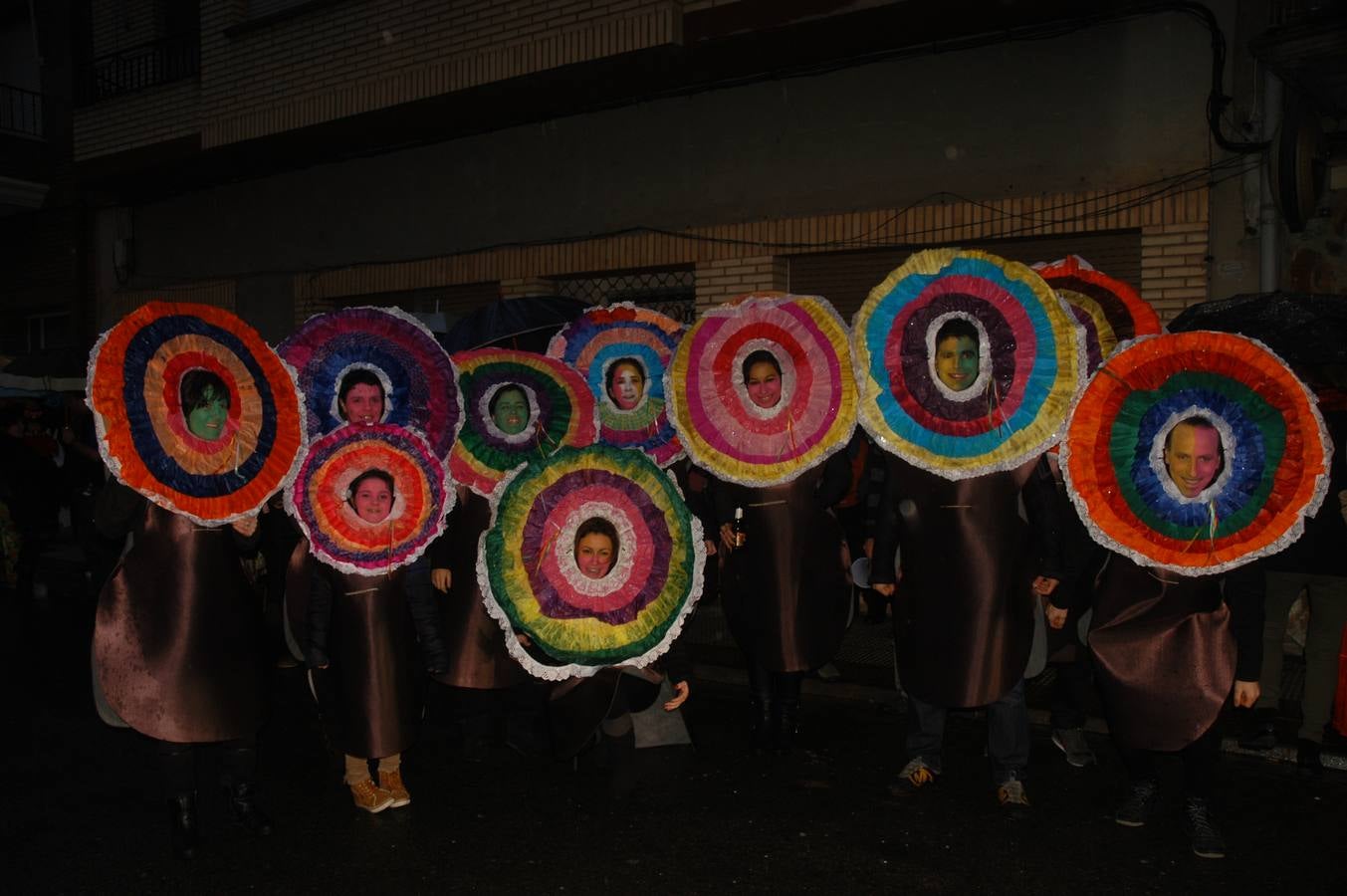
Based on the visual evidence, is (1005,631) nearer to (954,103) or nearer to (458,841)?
(458,841)

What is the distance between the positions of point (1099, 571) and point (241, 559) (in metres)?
3.78

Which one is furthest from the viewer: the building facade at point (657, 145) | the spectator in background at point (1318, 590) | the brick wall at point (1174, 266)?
the building facade at point (657, 145)

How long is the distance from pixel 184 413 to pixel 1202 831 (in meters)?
4.52

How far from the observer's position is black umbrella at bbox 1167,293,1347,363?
588 centimetres

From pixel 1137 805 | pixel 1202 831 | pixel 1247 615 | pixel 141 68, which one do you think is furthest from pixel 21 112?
pixel 1202 831

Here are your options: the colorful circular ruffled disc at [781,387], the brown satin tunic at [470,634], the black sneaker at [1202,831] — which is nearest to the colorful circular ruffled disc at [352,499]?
the brown satin tunic at [470,634]

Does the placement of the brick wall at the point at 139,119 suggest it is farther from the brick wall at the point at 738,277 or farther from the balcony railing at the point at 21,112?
the brick wall at the point at 738,277

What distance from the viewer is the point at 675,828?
5.17m

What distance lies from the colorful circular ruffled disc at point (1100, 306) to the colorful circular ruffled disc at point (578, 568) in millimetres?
2188

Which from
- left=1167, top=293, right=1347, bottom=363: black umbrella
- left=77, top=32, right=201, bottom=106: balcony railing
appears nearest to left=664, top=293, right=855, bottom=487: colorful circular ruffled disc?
left=1167, top=293, right=1347, bottom=363: black umbrella

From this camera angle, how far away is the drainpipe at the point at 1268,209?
823 cm

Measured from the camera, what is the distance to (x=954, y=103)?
9617mm

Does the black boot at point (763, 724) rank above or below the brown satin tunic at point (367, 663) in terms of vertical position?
below

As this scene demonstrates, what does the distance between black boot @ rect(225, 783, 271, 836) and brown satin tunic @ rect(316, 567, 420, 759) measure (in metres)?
0.45
